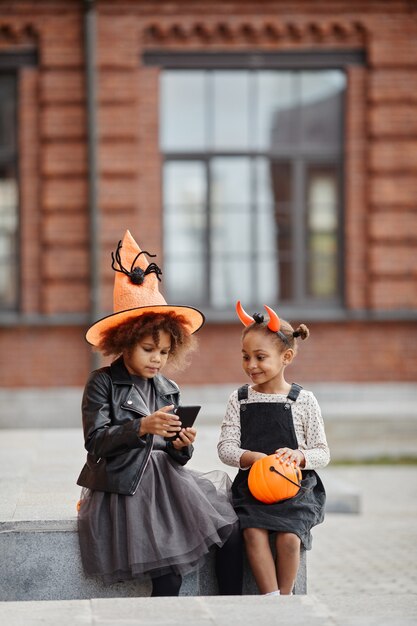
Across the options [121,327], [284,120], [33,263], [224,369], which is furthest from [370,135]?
[121,327]

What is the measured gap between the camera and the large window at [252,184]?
13531 mm

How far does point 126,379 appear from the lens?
5230mm

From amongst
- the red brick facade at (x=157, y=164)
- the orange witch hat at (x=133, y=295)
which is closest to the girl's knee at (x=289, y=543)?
the orange witch hat at (x=133, y=295)

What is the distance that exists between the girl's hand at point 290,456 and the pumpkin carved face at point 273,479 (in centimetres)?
2

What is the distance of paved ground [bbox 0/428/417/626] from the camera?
4.21m

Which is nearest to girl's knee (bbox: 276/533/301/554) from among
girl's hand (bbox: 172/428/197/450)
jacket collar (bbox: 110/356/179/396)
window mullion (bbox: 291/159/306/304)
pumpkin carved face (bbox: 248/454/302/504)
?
pumpkin carved face (bbox: 248/454/302/504)

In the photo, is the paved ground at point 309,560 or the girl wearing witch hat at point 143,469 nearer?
the paved ground at point 309,560

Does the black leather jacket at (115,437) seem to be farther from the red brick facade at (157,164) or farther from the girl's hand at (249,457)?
the red brick facade at (157,164)

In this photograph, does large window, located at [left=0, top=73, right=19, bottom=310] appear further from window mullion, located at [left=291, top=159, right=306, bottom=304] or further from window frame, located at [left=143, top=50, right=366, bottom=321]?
window mullion, located at [left=291, top=159, right=306, bottom=304]

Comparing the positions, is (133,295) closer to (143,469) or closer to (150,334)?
(150,334)

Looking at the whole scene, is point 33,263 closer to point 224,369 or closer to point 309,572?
point 224,369

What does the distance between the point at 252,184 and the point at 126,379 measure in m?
8.59

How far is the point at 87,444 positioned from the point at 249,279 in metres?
8.67

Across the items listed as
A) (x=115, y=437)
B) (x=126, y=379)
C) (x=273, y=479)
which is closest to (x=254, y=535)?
(x=273, y=479)
